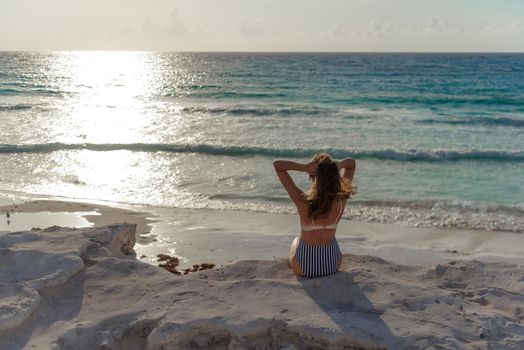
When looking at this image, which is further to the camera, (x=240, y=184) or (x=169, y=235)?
(x=240, y=184)

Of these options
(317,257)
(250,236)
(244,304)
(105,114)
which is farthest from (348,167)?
(105,114)

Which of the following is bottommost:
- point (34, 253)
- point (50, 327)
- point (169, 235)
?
point (169, 235)

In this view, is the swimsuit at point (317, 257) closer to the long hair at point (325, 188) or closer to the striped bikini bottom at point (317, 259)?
the striped bikini bottom at point (317, 259)

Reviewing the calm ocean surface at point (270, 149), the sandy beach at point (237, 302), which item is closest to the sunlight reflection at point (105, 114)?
the calm ocean surface at point (270, 149)

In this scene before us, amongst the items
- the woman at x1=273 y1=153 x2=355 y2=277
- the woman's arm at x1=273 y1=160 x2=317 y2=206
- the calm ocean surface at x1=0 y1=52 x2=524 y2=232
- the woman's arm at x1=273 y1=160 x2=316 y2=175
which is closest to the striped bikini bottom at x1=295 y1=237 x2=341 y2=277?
the woman at x1=273 y1=153 x2=355 y2=277

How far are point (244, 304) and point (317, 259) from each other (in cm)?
90

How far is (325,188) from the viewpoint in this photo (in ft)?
15.2

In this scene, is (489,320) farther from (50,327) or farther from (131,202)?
(131,202)

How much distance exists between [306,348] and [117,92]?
3427cm

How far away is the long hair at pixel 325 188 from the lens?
4.61 metres

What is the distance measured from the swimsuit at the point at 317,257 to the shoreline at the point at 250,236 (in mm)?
2339

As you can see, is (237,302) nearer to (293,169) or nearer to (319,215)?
(319,215)

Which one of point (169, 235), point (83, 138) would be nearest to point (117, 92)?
point (83, 138)

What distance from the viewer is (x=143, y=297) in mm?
4312
